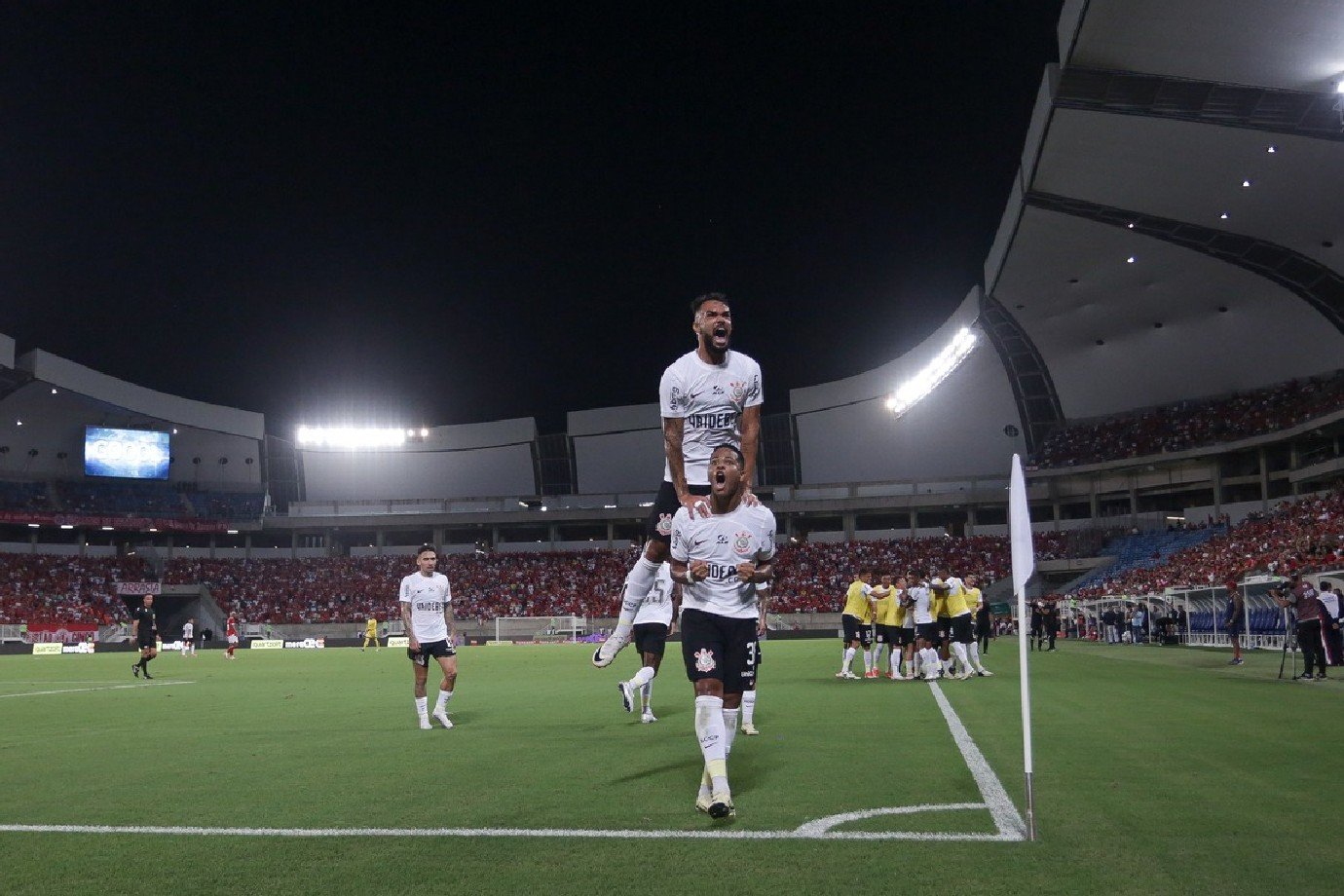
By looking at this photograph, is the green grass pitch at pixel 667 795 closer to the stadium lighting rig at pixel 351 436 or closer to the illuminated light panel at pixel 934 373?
the illuminated light panel at pixel 934 373

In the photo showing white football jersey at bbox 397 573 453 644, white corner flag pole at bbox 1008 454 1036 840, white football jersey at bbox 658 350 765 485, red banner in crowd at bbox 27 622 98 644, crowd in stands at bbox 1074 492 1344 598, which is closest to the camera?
white corner flag pole at bbox 1008 454 1036 840

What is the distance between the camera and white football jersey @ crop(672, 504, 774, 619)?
21.4ft

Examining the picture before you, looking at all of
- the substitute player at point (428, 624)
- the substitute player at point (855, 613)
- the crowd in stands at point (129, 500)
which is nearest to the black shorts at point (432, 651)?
the substitute player at point (428, 624)

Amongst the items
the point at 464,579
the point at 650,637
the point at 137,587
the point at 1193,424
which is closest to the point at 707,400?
→ the point at 650,637

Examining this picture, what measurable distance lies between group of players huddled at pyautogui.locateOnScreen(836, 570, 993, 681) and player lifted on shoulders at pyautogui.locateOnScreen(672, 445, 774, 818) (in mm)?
11508

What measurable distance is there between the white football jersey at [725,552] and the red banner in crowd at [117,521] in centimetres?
6656

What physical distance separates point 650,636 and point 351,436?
67566 millimetres

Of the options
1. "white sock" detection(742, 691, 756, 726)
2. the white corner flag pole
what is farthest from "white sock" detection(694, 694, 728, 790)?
"white sock" detection(742, 691, 756, 726)

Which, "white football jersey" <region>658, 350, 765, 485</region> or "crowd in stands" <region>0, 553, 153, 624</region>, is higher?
"white football jersey" <region>658, 350, 765, 485</region>

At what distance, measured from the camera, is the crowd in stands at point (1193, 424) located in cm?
4816

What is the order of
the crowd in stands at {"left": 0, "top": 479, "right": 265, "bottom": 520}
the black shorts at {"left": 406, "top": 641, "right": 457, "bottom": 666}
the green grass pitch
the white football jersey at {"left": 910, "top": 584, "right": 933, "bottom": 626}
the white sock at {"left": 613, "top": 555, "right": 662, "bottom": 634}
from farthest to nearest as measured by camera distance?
the crowd in stands at {"left": 0, "top": 479, "right": 265, "bottom": 520} → the white football jersey at {"left": 910, "top": 584, "right": 933, "bottom": 626} → the black shorts at {"left": 406, "top": 641, "right": 457, "bottom": 666} → the white sock at {"left": 613, "top": 555, "right": 662, "bottom": 634} → the green grass pitch

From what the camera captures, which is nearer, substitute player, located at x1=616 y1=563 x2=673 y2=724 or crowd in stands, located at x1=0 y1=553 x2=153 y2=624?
substitute player, located at x1=616 y1=563 x2=673 y2=724

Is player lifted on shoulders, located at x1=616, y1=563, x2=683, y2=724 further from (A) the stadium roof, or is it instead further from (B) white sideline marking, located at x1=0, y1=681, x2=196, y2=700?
(A) the stadium roof

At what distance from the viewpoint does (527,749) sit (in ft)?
30.7
